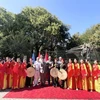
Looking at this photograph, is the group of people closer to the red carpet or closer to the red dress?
the red dress

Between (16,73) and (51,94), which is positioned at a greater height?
(16,73)

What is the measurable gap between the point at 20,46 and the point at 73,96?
2259 centimetres

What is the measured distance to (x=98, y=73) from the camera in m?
12.6

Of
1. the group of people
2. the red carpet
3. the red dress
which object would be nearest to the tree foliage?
the group of people

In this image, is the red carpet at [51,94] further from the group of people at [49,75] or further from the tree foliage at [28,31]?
the tree foliage at [28,31]

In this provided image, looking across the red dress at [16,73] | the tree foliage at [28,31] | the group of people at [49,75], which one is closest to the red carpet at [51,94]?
the group of people at [49,75]

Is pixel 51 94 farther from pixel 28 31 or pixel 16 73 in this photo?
pixel 28 31

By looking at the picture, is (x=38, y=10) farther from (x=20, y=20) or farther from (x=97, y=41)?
(x=97, y=41)

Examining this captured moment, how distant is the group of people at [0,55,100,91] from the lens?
42.4ft

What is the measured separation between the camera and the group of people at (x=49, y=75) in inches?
509

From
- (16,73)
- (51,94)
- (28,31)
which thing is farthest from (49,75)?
(28,31)

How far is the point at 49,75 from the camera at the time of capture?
14359 millimetres

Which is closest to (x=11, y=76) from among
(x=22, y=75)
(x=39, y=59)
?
(x=22, y=75)

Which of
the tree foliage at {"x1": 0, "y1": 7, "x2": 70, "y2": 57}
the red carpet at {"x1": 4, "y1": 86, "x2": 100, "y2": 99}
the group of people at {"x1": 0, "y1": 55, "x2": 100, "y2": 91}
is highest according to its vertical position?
the tree foliage at {"x1": 0, "y1": 7, "x2": 70, "y2": 57}
